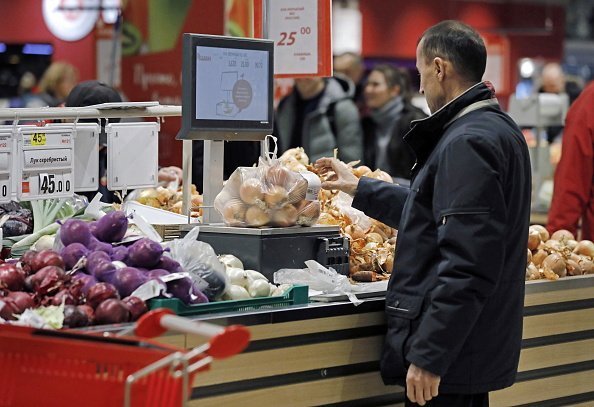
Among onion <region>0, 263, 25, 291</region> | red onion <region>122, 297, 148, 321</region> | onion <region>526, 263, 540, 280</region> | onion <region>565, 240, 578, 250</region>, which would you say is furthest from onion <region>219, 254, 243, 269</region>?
onion <region>565, 240, 578, 250</region>

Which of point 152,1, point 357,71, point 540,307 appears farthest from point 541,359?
point 357,71

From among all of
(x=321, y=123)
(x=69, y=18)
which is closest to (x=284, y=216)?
(x=321, y=123)

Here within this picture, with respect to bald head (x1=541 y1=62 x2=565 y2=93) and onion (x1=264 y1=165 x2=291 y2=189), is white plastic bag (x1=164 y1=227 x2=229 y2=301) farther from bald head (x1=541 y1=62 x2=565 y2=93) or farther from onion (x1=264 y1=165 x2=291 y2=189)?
bald head (x1=541 y1=62 x2=565 y2=93)

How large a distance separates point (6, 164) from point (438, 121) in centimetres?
144

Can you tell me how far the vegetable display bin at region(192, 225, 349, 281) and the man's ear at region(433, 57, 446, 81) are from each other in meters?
0.71

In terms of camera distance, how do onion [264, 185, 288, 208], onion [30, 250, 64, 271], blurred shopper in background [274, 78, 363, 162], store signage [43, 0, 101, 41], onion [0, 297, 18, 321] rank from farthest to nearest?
1. store signage [43, 0, 101, 41]
2. blurred shopper in background [274, 78, 363, 162]
3. onion [264, 185, 288, 208]
4. onion [30, 250, 64, 271]
5. onion [0, 297, 18, 321]

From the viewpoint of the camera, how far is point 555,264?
14.8ft

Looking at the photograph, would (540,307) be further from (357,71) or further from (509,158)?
(357,71)

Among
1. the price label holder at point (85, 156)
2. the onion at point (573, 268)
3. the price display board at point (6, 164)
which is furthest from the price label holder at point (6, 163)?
the onion at point (573, 268)

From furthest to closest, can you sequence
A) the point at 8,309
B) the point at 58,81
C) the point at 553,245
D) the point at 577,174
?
the point at 58,81 → the point at 577,174 → the point at 553,245 → the point at 8,309

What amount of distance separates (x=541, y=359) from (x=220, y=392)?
5.09 ft

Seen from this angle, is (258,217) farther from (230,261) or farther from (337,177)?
(337,177)

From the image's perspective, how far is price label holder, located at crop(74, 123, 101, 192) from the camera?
406 centimetres

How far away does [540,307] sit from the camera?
4.39m
